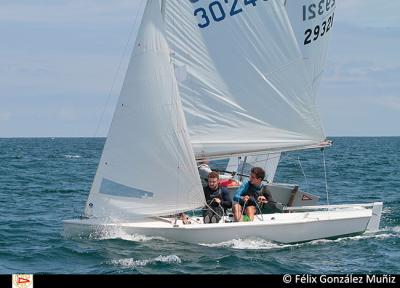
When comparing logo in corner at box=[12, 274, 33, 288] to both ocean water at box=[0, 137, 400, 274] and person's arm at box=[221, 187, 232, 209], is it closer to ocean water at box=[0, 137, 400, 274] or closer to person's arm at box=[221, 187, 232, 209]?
ocean water at box=[0, 137, 400, 274]

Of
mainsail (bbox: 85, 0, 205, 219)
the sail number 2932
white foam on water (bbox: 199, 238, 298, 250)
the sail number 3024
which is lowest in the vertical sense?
white foam on water (bbox: 199, 238, 298, 250)

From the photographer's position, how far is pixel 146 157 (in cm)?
1248

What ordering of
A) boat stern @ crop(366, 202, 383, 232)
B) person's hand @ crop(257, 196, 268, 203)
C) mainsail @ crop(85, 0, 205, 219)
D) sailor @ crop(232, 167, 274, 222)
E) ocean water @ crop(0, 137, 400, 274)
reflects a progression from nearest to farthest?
1. ocean water @ crop(0, 137, 400, 274)
2. mainsail @ crop(85, 0, 205, 219)
3. sailor @ crop(232, 167, 274, 222)
4. person's hand @ crop(257, 196, 268, 203)
5. boat stern @ crop(366, 202, 383, 232)

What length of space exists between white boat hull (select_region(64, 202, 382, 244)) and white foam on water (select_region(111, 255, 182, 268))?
1109mm

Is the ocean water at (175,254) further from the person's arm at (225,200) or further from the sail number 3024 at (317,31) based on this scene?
the sail number 3024 at (317,31)

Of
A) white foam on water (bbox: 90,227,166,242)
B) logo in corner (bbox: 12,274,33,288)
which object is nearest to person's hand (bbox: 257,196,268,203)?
white foam on water (bbox: 90,227,166,242)

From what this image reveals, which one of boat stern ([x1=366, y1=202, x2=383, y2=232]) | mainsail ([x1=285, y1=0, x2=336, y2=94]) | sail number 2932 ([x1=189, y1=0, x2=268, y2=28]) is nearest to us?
sail number 2932 ([x1=189, y1=0, x2=268, y2=28])

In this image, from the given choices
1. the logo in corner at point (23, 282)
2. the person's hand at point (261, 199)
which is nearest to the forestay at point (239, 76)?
the person's hand at point (261, 199)

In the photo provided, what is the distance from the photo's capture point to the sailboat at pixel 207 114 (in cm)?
1247

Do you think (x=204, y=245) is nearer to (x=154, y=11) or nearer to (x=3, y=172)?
(x=154, y=11)

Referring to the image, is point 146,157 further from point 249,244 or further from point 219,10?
point 219,10

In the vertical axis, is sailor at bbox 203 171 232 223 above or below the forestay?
below

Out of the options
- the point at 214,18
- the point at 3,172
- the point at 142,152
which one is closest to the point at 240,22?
the point at 214,18

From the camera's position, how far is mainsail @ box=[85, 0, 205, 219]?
12461 millimetres
